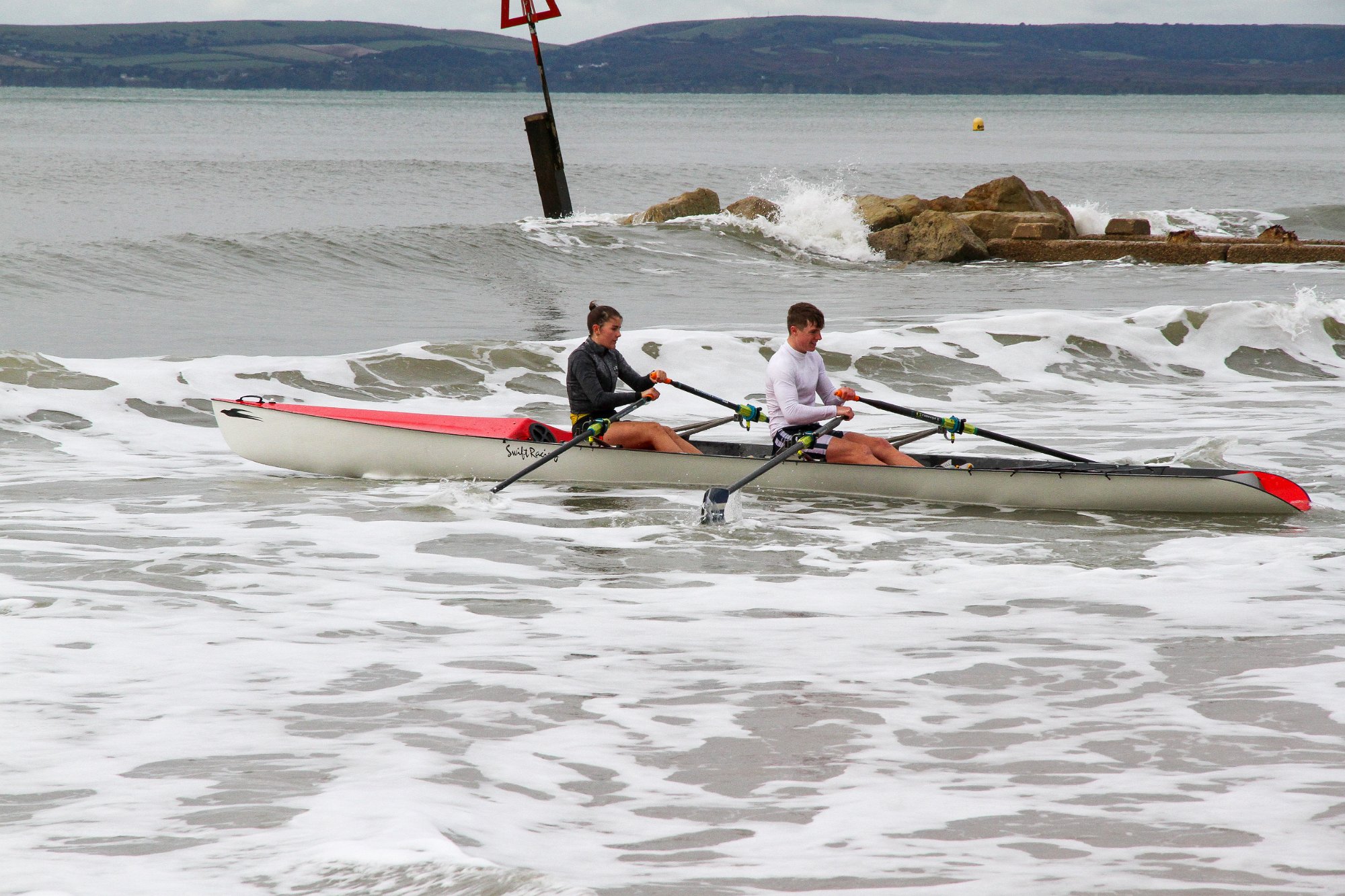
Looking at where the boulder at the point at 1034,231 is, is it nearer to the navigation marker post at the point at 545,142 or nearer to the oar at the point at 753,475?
the navigation marker post at the point at 545,142

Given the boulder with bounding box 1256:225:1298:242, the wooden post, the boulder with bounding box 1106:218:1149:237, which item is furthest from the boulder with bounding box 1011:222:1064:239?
the wooden post

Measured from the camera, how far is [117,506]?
7625mm

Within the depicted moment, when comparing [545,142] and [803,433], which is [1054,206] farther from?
[803,433]

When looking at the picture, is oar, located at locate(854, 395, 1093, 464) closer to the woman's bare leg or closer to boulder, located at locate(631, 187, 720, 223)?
the woman's bare leg

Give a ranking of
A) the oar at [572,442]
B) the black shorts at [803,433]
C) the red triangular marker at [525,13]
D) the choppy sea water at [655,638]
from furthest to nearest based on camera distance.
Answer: the red triangular marker at [525,13]
the oar at [572,442]
the black shorts at [803,433]
the choppy sea water at [655,638]

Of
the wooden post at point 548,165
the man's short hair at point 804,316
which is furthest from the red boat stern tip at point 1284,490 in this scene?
the wooden post at point 548,165

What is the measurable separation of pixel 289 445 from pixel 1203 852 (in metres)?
6.69

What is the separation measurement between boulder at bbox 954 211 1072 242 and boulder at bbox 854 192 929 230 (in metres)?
1.23

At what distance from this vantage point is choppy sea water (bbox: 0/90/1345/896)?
3502 millimetres

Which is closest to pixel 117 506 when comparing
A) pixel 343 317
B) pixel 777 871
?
pixel 777 871

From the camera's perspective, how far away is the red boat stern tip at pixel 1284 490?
7.38 m

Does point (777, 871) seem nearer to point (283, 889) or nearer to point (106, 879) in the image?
point (283, 889)

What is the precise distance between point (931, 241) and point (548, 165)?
6.94 m

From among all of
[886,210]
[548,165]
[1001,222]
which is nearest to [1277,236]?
[1001,222]
